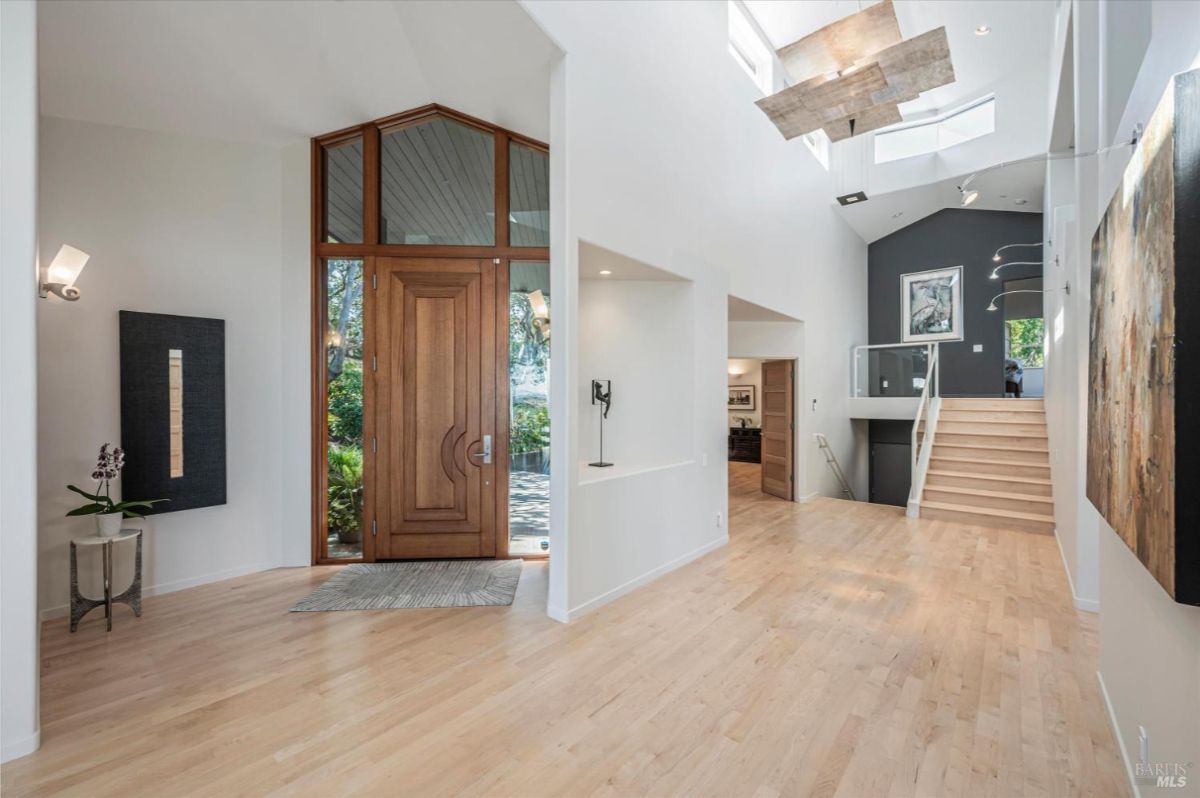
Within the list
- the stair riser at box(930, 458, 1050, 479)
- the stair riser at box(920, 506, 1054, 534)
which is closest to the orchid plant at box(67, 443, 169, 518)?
the stair riser at box(920, 506, 1054, 534)

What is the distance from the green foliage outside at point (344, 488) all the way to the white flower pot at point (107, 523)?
4.65 ft

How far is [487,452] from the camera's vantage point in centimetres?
467

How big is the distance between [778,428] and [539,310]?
489 cm

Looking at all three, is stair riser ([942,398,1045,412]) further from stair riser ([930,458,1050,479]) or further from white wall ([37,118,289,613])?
white wall ([37,118,289,613])

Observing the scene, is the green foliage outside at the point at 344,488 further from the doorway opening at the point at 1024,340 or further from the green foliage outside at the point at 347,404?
the doorway opening at the point at 1024,340

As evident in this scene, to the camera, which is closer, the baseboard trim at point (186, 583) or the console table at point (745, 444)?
the baseboard trim at point (186, 583)

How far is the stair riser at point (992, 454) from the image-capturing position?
22.9 ft

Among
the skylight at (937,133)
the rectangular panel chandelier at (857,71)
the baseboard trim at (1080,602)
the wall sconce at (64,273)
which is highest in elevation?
the skylight at (937,133)

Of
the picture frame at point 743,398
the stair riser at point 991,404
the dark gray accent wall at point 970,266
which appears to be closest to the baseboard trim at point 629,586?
the stair riser at point 991,404

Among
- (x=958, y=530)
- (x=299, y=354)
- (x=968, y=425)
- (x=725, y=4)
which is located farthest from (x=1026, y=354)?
(x=299, y=354)

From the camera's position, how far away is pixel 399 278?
15.4 ft

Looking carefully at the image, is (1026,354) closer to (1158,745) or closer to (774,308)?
(774,308)

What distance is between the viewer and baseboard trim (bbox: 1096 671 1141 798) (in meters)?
1.96

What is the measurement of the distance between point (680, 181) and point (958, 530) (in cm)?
507
